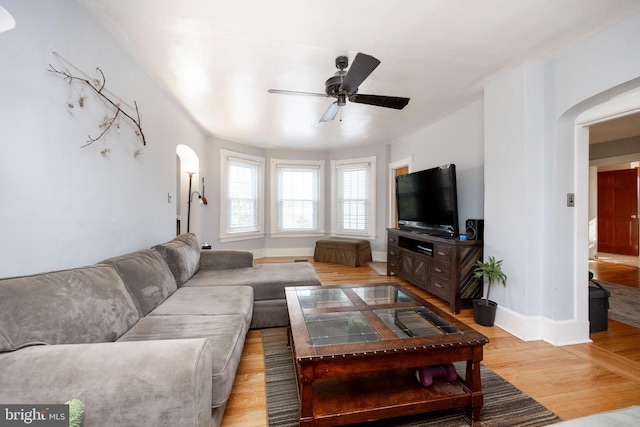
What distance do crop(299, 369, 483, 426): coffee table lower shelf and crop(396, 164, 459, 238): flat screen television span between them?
2.09 metres

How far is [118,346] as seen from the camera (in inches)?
42.9

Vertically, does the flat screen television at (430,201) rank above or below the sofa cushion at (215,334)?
above

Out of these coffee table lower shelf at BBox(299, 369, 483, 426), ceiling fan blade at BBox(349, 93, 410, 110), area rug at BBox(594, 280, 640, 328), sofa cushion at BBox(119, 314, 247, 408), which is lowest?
area rug at BBox(594, 280, 640, 328)

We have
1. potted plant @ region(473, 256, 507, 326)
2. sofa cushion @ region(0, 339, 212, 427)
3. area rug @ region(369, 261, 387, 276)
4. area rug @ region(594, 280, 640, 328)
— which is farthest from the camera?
area rug @ region(369, 261, 387, 276)

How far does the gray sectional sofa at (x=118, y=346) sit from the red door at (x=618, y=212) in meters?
8.80

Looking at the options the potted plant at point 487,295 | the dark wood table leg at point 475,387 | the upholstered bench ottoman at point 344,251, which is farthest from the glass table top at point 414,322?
the upholstered bench ottoman at point 344,251

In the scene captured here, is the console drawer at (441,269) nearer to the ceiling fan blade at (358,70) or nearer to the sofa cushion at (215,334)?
the ceiling fan blade at (358,70)

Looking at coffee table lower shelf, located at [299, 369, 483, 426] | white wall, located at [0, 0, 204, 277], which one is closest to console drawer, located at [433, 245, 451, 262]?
coffee table lower shelf, located at [299, 369, 483, 426]

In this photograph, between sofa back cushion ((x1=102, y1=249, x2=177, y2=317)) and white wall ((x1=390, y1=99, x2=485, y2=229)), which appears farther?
white wall ((x1=390, y1=99, x2=485, y2=229))

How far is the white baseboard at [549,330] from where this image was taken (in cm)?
234

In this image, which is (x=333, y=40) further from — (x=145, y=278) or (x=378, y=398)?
(x=378, y=398)

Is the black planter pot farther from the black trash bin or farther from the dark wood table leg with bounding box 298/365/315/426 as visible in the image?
the dark wood table leg with bounding box 298/365/315/426

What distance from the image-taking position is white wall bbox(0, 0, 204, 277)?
1359 millimetres

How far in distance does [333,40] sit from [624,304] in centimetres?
457
